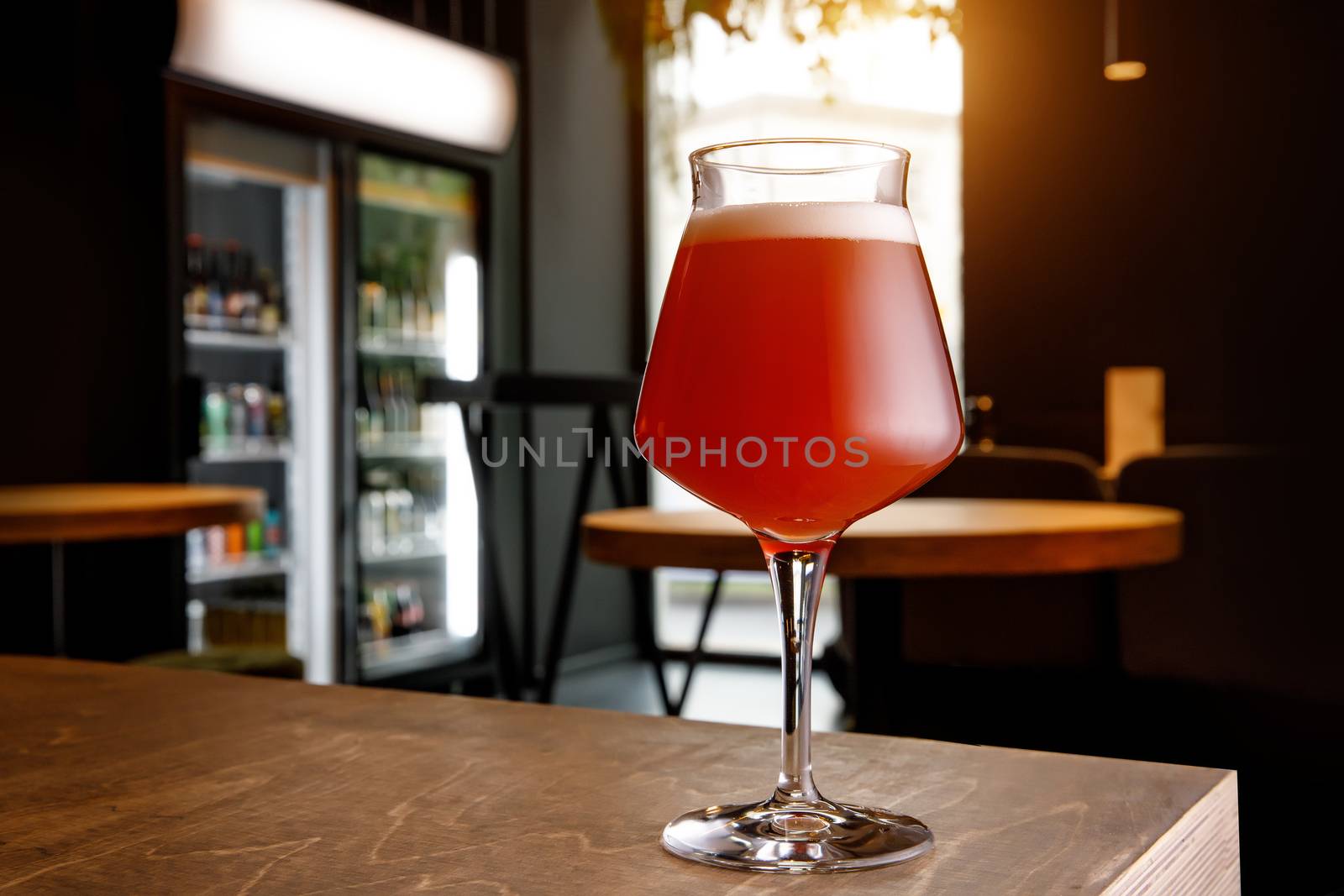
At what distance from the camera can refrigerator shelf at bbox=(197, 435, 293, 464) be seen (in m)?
4.38

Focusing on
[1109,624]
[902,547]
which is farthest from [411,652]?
[902,547]

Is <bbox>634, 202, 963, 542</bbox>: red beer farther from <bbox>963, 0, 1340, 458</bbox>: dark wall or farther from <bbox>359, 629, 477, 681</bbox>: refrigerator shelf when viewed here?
<bbox>359, 629, 477, 681</bbox>: refrigerator shelf

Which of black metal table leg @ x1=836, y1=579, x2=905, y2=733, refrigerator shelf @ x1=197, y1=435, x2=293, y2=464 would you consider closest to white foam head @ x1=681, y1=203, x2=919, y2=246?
black metal table leg @ x1=836, y1=579, x2=905, y2=733

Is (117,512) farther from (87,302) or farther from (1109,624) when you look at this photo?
(1109,624)

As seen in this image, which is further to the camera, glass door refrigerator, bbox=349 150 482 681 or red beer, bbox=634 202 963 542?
glass door refrigerator, bbox=349 150 482 681

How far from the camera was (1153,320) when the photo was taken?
165 inches

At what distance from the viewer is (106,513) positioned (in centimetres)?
227

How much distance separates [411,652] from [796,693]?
473cm

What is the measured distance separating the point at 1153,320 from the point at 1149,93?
706 mm

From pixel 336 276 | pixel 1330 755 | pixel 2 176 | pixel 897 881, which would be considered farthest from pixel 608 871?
pixel 336 276

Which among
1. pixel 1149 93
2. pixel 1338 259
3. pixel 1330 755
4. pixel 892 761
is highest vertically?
pixel 1149 93

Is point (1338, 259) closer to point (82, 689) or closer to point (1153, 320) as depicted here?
point (1153, 320)

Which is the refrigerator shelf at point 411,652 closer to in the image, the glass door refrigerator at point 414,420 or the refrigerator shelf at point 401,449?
the glass door refrigerator at point 414,420

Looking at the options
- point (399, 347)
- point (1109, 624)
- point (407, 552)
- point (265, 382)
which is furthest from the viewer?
point (407, 552)
